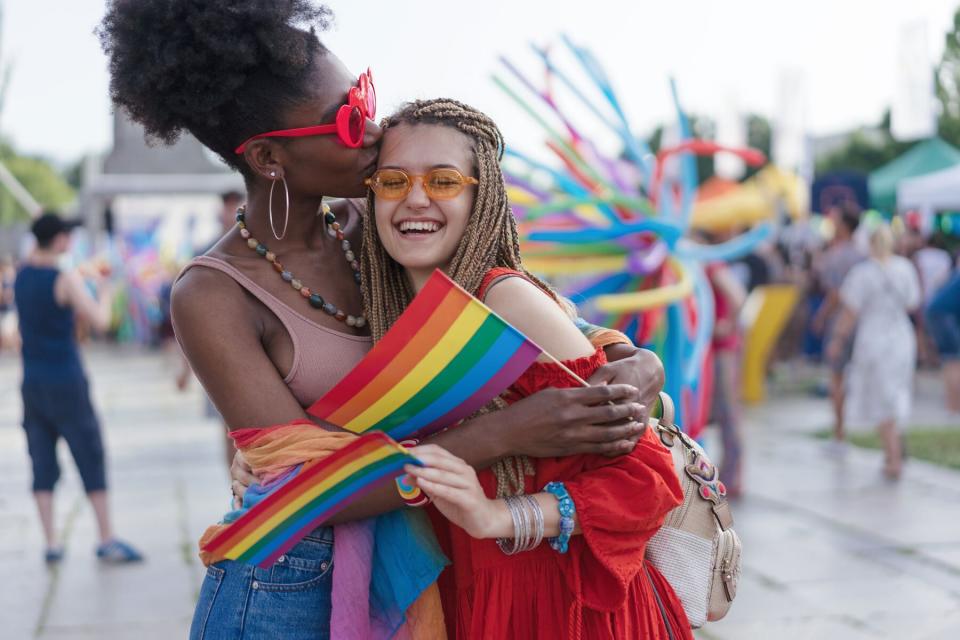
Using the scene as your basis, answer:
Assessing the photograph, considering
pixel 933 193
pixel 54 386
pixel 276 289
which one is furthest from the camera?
pixel 933 193

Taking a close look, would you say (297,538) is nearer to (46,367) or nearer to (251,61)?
(251,61)

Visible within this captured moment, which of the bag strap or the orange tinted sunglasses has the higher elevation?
the orange tinted sunglasses

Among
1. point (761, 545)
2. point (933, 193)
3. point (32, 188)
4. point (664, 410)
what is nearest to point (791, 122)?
point (933, 193)

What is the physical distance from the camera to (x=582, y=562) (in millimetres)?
2018

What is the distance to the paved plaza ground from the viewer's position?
470 centimetres

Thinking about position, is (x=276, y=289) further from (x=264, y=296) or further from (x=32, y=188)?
(x=32, y=188)

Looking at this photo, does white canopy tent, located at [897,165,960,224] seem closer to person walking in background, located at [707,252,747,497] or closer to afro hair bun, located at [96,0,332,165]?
person walking in background, located at [707,252,747,497]

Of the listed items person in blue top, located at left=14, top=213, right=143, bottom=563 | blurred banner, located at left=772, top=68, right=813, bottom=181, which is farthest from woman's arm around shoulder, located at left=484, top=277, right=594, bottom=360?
blurred banner, located at left=772, top=68, right=813, bottom=181

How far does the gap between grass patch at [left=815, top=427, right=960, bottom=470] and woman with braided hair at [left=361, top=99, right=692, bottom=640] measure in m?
6.64

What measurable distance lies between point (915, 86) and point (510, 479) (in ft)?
45.0

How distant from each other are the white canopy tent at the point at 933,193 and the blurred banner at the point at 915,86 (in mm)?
1789

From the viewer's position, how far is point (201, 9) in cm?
204

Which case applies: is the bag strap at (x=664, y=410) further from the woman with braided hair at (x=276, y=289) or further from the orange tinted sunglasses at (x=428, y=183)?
the orange tinted sunglasses at (x=428, y=183)

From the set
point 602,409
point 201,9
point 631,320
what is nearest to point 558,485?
point 602,409
